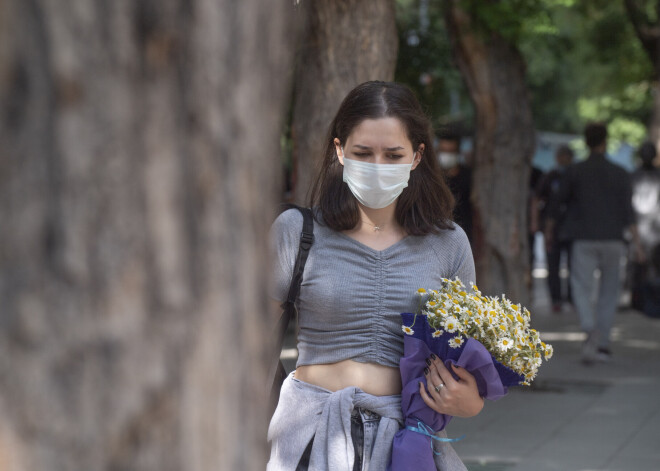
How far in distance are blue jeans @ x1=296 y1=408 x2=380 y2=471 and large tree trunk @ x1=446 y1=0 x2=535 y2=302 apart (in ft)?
19.2

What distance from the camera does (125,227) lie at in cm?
107

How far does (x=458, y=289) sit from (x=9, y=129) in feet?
6.76

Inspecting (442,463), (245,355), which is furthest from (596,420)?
(245,355)

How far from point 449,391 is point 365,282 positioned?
390mm

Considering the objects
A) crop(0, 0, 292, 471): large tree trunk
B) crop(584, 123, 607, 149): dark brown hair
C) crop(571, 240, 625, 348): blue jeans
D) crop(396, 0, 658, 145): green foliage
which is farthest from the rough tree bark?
crop(0, 0, 292, 471): large tree trunk

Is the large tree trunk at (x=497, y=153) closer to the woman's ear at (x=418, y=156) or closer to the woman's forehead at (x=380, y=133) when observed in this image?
the woman's ear at (x=418, y=156)

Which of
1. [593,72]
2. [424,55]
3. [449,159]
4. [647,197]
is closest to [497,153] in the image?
[449,159]

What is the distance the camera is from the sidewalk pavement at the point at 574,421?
623cm

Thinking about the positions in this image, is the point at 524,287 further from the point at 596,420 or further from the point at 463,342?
the point at 463,342

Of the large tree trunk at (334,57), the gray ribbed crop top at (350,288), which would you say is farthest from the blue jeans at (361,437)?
the large tree trunk at (334,57)

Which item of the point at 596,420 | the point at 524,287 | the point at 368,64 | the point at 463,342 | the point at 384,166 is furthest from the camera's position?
the point at 524,287

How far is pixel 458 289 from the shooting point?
2953 mm

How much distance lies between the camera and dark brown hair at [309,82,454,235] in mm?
3047

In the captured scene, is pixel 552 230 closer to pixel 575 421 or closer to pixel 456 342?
pixel 575 421
